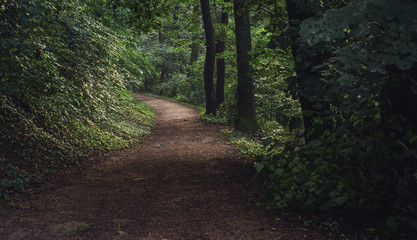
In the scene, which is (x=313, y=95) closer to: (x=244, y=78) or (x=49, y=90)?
(x=49, y=90)

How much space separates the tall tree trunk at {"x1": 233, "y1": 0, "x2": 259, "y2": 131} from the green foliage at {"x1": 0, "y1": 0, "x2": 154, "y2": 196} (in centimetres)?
385

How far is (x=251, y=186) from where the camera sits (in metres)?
5.83

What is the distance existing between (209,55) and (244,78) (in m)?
5.18

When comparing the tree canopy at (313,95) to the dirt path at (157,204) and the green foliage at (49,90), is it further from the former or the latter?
the dirt path at (157,204)

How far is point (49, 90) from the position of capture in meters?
6.78

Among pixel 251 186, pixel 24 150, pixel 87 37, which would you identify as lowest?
pixel 251 186

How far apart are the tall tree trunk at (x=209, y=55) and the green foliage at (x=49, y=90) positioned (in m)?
5.50

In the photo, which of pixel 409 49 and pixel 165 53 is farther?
pixel 165 53

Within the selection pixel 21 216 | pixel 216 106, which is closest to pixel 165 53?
pixel 216 106

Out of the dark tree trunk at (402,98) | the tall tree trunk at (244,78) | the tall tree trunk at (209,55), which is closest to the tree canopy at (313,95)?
the dark tree trunk at (402,98)

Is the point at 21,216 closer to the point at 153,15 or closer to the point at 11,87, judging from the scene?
the point at 11,87

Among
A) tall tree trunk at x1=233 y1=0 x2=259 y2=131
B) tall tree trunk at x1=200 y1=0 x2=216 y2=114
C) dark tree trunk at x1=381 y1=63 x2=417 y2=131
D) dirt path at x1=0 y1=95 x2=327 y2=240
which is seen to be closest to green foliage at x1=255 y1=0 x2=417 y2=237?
dark tree trunk at x1=381 y1=63 x2=417 y2=131

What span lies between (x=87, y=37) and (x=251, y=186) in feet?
20.6

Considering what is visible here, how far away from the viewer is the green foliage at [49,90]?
5793 mm
